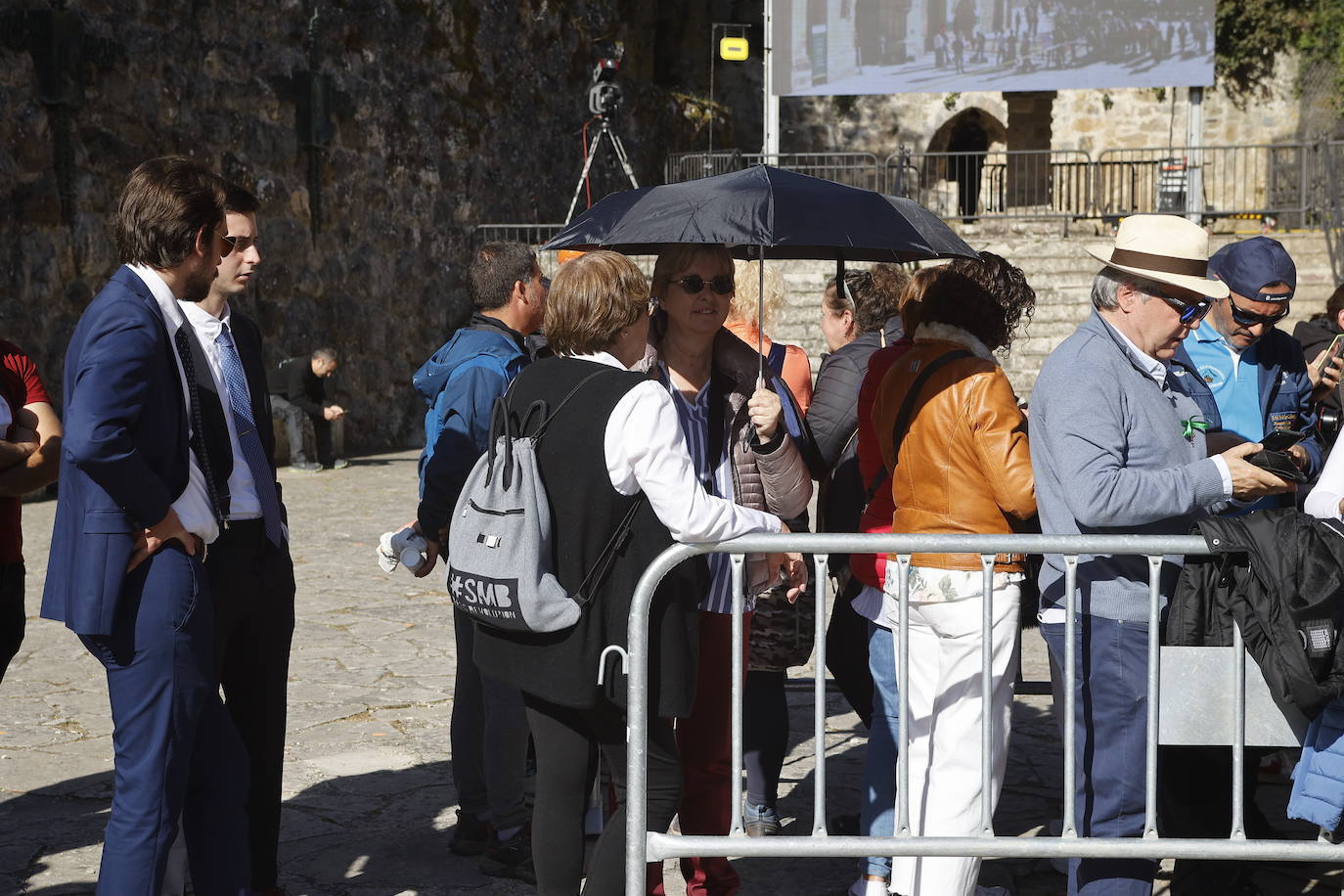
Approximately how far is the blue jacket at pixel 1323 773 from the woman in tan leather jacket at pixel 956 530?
2.19 ft

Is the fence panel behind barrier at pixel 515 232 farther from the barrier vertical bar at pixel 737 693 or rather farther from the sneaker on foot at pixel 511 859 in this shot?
the barrier vertical bar at pixel 737 693

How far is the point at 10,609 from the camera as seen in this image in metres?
3.55

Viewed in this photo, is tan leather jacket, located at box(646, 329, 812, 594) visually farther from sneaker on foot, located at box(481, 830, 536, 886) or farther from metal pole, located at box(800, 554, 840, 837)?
sneaker on foot, located at box(481, 830, 536, 886)

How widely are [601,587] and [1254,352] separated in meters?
2.58

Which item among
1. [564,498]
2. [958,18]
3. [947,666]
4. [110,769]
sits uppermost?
[958,18]

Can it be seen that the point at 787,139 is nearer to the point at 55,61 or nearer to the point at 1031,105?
the point at 1031,105

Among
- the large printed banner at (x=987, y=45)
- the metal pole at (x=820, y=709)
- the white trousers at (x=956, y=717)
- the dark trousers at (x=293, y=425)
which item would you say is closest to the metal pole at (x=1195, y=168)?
the large printed banner at (x=987, y=45)

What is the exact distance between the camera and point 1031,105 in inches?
1079

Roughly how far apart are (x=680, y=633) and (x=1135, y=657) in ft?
3.23

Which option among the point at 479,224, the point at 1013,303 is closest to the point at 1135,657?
the point at 1013,303

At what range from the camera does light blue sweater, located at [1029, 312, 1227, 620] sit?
9.91ft

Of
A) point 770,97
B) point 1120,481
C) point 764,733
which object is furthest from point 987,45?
point 1120,481

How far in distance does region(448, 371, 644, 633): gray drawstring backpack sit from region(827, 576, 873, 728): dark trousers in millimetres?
1459

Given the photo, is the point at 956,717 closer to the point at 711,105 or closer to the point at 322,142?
the point at 322,142
